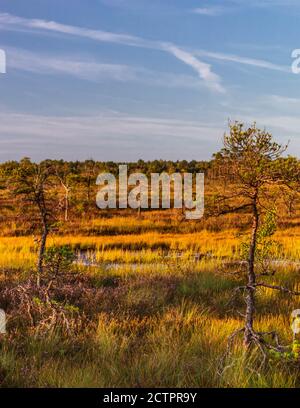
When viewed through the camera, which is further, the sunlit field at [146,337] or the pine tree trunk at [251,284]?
the pine tree trunk at [251,284]

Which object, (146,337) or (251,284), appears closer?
(251,284)

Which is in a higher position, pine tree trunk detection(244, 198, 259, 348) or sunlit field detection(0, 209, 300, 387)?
pine tree trunk detection(244, 198, 259, 348)

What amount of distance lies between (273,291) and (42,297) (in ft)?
15.6

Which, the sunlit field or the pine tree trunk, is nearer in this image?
the sunlit field

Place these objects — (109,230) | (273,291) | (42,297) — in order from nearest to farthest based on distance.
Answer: (42,297) < (273,291) < (109,230)

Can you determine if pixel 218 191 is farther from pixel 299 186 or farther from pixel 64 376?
pixel 64 376

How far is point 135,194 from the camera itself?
55531mm

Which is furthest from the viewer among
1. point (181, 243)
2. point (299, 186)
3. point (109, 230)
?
point (109, 230)

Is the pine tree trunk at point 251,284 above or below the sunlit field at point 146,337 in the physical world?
above

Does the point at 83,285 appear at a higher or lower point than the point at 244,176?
lower

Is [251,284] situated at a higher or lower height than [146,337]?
higher

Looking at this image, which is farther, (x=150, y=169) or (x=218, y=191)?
(x=150, y=169)

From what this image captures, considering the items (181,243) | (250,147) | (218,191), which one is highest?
(250,147)

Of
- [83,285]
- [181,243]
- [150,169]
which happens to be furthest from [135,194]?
[83,285]
